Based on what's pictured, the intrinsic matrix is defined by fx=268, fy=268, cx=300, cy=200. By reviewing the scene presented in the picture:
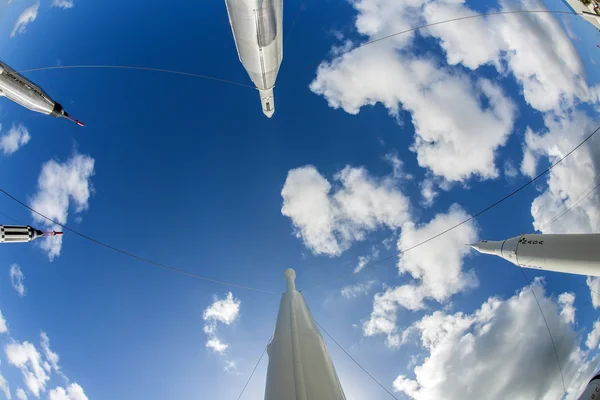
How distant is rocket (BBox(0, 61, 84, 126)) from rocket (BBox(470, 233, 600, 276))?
2640 cm

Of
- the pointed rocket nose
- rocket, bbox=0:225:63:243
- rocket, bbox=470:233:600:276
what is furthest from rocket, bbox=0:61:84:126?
rocket, bbox=470:233:600:276

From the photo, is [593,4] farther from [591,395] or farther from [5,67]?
[5,67]

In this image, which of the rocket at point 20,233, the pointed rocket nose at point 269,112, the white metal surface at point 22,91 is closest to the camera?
the white metal surface at point 22,91

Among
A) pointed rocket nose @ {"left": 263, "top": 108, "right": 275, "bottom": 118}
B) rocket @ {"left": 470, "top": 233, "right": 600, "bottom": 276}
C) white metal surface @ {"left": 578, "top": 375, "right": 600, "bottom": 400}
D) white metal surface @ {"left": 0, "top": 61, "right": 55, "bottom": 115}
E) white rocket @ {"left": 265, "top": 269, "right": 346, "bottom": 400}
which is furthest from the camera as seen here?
pointed rocket nose @ {"left": 263, "top": 108, "right": 275, "bottom": 118}

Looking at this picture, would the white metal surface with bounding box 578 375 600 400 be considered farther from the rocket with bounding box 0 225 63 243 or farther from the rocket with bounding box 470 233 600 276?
the rocket with bounding box 0 225 63 243

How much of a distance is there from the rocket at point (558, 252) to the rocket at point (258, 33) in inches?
568

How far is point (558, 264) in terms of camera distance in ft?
36.7

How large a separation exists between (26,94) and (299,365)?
20.5 m

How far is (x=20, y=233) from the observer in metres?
20.8

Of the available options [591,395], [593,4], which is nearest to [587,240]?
[591,395]

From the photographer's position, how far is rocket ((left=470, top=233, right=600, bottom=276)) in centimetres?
1002

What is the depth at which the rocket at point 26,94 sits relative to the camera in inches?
555

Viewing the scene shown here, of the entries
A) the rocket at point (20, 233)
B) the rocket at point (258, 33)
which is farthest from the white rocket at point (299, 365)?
the rocket at point (20, 233)

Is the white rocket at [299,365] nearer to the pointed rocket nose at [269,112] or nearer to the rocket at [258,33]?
the rocket at [258,33]
